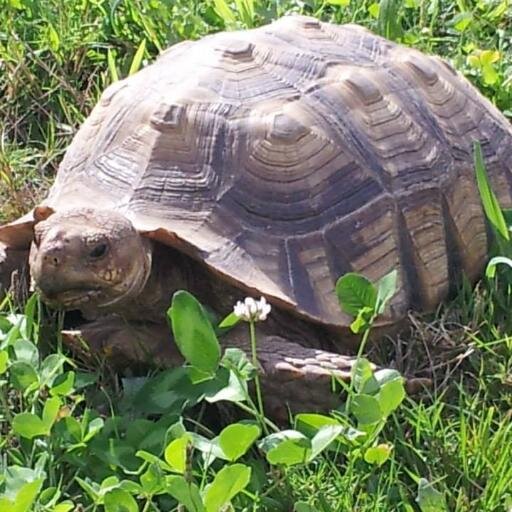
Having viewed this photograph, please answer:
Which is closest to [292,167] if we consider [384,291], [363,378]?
[384,291]

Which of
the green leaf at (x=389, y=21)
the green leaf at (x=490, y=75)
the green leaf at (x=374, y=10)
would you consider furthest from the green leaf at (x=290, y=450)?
the green leaf at (x=374, y=10)

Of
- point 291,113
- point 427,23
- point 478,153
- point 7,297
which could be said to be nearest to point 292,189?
point 291,113

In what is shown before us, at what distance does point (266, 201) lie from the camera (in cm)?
263

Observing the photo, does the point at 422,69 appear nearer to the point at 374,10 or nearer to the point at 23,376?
the point at 374,10

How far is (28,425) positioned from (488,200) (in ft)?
3.88

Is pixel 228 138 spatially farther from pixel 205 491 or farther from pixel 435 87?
pixel 205 491

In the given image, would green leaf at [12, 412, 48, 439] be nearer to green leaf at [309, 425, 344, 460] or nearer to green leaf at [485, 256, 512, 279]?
green leaf at [309, 425, 344, 460]

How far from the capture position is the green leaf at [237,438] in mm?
2109

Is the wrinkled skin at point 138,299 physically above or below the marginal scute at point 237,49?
below

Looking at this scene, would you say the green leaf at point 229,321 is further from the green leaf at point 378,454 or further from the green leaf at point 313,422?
the green leaf at point 378,454

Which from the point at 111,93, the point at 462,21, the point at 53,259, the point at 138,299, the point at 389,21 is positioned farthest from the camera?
the point at 462,21

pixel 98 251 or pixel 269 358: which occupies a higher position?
pixel 98 251

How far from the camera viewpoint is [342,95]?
110 inches

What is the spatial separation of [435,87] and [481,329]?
0.67 meters
